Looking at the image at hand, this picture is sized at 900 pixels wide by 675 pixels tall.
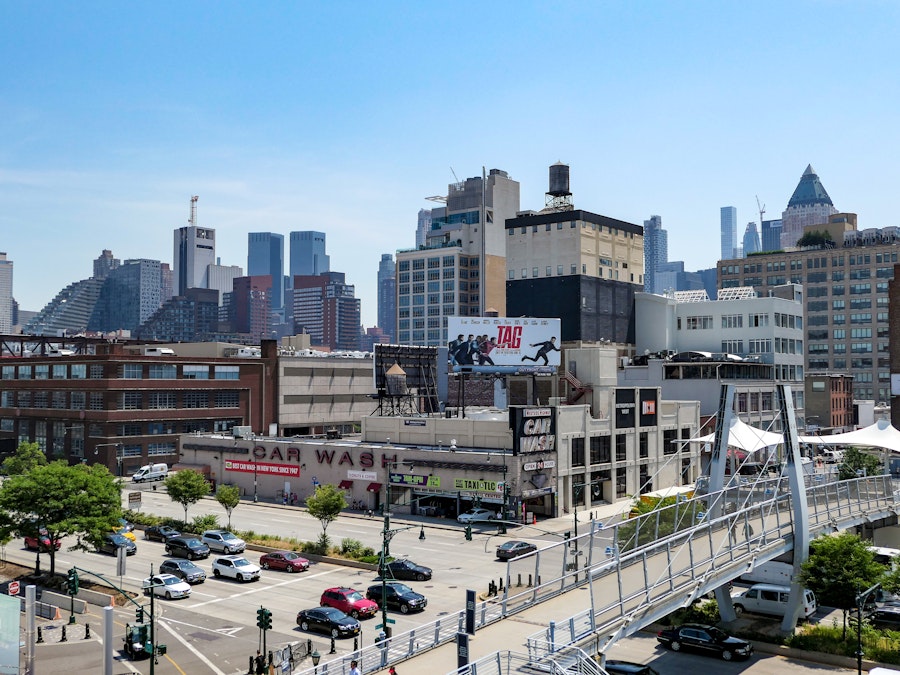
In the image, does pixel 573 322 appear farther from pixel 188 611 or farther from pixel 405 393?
pixel 188 611

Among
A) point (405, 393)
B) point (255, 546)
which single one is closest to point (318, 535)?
point (255, 546)

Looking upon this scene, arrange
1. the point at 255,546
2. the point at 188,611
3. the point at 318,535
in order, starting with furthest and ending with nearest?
1. the point at 318,535
2. the point at 255,546
3. the point at 188,611

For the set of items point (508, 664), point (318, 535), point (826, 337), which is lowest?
point (318, 535)

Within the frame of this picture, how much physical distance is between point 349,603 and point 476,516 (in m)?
25.9

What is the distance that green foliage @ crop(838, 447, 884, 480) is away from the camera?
7911 centimetres

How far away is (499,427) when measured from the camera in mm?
73125

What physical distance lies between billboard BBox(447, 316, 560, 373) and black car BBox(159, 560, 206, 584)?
40.0m

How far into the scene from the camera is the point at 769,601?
1740 inches

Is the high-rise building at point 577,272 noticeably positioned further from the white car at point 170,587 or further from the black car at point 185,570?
the white car at point 170,587

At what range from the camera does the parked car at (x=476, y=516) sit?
68438 millimetres

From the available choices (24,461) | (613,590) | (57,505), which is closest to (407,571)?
(57,505)

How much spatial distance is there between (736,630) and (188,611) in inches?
1105

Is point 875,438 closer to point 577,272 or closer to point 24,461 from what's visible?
point 577,272

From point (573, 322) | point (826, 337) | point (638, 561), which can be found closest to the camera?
point (638, 561)
